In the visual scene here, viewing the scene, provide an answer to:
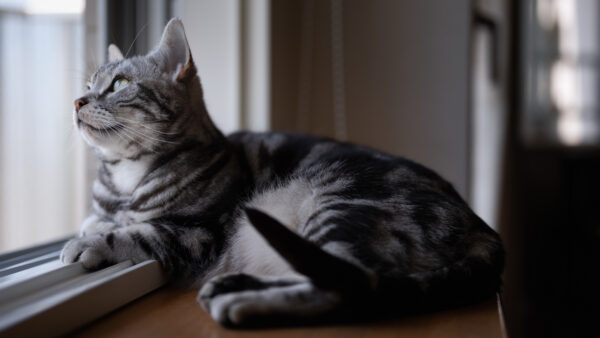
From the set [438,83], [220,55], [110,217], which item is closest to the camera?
[110,217]

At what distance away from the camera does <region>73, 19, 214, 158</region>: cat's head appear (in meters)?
1.06

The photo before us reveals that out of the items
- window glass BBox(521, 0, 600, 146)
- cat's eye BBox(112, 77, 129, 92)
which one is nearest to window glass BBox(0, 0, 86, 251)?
cat's eye BBox(112, 77, 129, 92)

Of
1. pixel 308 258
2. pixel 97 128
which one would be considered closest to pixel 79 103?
pixel 97 128

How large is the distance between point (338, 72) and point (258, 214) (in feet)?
4.10

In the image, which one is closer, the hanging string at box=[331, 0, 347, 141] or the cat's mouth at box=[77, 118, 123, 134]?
the cat's mouth at box=[77, 118, 123, 134]

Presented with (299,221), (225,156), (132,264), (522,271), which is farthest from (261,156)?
(522,271)

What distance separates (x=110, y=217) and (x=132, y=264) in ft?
0.68

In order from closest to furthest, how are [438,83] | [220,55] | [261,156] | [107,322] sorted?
[107,322], [261,156], [220,55], [438,83]

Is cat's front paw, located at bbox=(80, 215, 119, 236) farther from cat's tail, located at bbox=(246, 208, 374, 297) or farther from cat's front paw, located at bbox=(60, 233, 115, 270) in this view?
cat's tail, located at bbox=(246, 208, 374, 297)

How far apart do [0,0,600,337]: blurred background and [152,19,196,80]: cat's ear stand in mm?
220

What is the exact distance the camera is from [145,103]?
3.58ft

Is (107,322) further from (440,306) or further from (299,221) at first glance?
(440,306)

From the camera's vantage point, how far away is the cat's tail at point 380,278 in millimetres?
685

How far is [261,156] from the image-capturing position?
4.11ft
